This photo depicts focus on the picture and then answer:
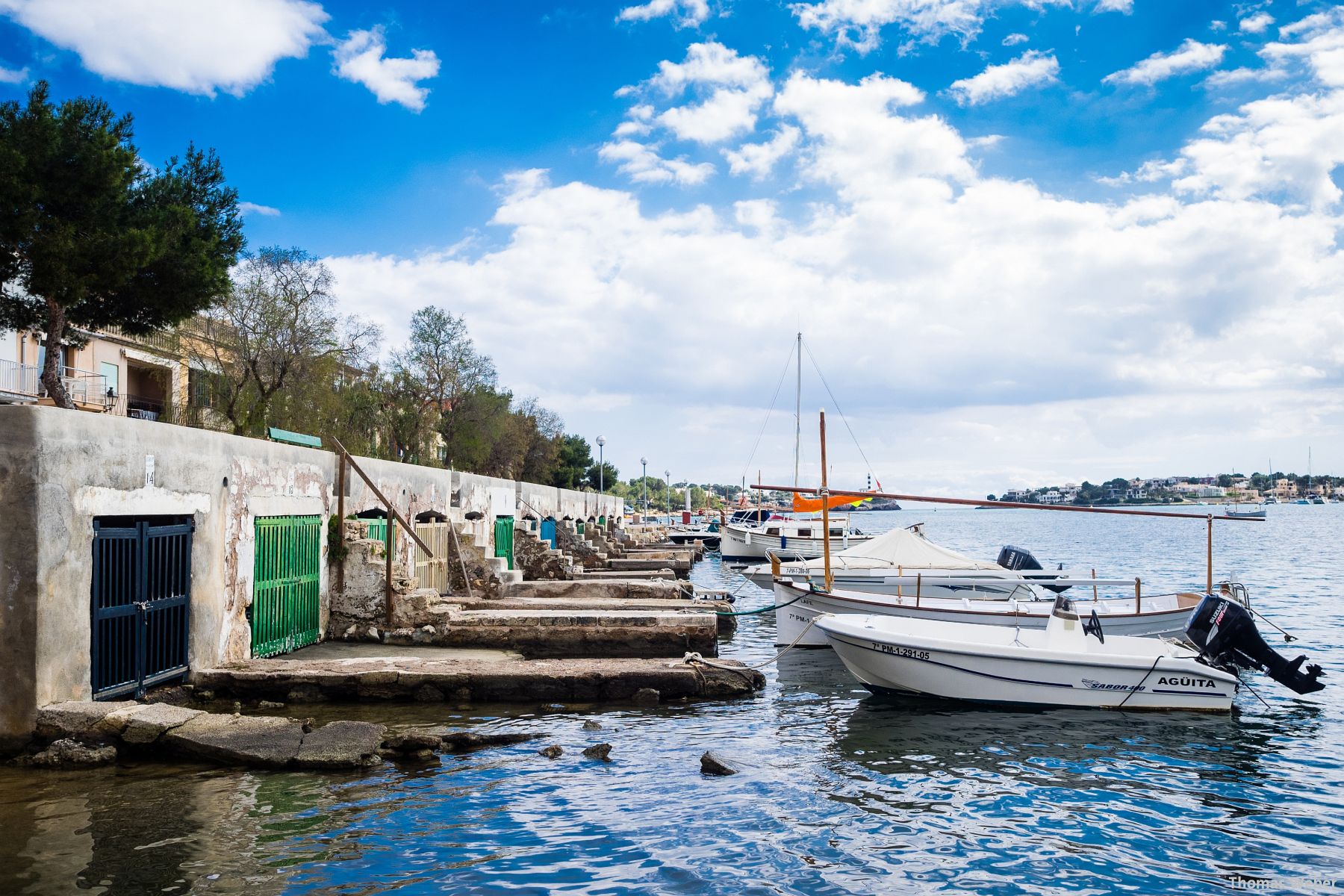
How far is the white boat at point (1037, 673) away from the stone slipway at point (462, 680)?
2.04m

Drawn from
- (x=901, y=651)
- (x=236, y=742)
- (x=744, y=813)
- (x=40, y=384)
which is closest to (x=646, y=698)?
(x=901, y=651)

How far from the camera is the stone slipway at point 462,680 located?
11.4m

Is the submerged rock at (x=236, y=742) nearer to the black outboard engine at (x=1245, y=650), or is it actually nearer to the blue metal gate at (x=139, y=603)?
the blue metal gate at (x=139, y=603)

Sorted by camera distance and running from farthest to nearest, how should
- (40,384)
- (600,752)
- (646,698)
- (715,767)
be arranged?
(40,384) < (646,698) < (600,752) < (715,767)

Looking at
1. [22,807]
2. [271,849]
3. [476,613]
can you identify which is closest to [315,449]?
[476,613]

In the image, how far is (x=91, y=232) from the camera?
24547mm

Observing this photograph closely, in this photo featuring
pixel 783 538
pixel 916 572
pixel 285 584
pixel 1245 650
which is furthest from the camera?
pixel 783 538

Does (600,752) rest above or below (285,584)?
below

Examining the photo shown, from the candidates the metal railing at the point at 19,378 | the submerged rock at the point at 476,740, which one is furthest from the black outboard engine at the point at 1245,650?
the metal railing at the point at 19,378

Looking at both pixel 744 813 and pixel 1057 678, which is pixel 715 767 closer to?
pixel 744 813

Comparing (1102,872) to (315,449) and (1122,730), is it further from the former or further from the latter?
(315,449)

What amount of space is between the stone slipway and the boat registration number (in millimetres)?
1852

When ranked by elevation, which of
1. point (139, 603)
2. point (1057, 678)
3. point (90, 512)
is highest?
point (90, 512)

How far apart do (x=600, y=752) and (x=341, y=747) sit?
256 cm
